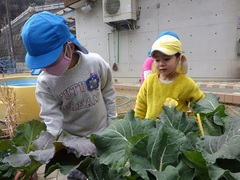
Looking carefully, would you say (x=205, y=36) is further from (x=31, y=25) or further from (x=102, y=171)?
(x=102, y=171)

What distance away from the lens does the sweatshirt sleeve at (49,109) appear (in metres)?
1.07

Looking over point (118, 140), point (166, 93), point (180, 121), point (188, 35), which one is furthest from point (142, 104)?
point (188, 35)

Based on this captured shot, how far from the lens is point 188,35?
18.0 feet

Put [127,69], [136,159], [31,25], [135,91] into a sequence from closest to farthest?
[136,159] → [31,25] → [135,91] → [127,69]

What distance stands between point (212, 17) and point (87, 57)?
15.3 ft

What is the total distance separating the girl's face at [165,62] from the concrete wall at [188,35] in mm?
4276

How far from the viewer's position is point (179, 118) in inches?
23.5

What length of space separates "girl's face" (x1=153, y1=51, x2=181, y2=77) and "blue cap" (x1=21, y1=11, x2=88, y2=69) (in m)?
0.61

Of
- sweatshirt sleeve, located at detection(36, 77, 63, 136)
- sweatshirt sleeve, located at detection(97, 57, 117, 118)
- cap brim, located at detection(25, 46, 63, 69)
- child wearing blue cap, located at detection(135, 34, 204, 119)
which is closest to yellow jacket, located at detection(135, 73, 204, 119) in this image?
child wearing blue cap, located at detection(135, 34, 204, 119)

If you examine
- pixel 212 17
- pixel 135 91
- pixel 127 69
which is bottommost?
pixel 135 91

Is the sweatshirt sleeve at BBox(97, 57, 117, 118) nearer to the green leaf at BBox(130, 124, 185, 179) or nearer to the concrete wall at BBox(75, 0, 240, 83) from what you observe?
the green leaf at BBox(130, 124, 185, 179)

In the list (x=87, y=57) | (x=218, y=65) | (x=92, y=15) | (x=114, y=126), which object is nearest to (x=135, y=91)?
(x=218, y=65)

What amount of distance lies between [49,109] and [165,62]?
0.73 metres

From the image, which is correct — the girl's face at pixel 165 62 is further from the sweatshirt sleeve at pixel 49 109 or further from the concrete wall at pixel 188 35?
the concrete wall at pixel 188 35
